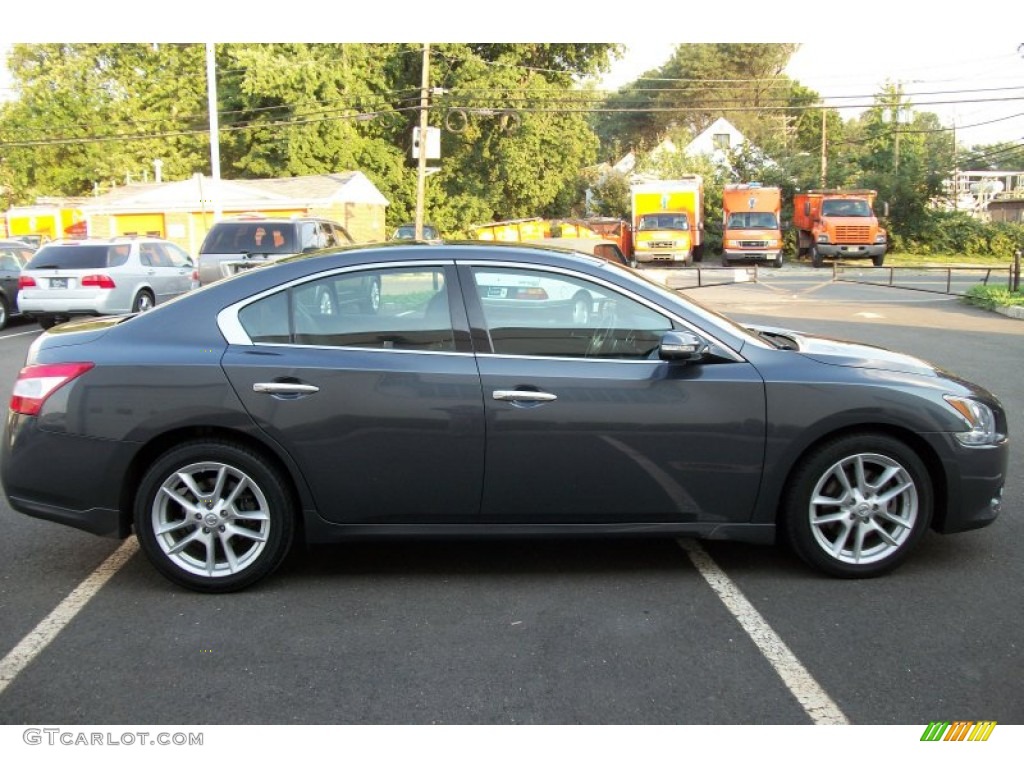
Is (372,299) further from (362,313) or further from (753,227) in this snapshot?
(753,227)

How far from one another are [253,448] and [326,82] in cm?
4232

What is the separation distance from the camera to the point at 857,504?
14.1 feet

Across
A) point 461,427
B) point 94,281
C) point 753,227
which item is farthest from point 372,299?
point 753,227

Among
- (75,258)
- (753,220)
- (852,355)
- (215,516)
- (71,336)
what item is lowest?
(215,516)

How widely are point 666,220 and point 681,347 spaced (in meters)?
34.5

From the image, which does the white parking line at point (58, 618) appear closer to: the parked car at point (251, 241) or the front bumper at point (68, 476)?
the front bumper at point (68, 476)

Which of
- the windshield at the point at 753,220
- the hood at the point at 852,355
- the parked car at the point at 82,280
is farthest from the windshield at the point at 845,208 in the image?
the hood at the point at 852,355

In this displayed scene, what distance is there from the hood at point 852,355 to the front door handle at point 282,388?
235 centimetres

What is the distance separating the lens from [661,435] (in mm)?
4164

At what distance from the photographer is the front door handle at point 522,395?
4.12m

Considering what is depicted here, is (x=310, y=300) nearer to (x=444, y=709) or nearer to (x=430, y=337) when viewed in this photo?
(x=430, y=337)

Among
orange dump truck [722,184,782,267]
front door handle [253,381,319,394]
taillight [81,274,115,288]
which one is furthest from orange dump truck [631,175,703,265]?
front door handle [253,381,319,394]

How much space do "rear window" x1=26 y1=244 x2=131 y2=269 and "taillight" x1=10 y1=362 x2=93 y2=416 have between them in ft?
40.1

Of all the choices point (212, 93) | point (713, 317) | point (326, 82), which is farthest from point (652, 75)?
point (713, 317)
